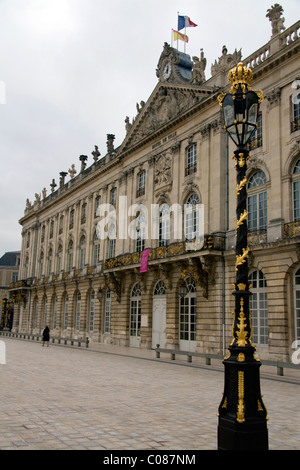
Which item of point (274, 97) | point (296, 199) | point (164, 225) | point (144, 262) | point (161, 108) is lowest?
point (144, 262)

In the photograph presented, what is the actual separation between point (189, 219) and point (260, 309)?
698cm

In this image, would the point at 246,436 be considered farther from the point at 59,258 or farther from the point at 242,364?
the point at 59,258

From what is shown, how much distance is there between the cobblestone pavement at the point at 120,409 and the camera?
5.88 metres

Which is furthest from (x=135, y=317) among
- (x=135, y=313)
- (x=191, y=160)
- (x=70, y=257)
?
(x=70, y=257)

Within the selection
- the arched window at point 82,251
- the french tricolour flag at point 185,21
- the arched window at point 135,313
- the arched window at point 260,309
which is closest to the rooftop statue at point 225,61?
the french tricolour flag at point 185,21

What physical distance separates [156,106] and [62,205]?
1943 cm

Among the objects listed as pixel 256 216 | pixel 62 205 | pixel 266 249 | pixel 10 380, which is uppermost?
pixel 62 205

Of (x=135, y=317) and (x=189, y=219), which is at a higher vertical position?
(x=189, y=219)

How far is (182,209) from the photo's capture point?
82.3 feet

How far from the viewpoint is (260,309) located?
755 inches

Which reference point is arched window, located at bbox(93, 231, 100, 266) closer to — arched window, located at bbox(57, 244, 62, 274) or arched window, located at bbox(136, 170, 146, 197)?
arched window, located at bbox(136, 170, 146, 197)

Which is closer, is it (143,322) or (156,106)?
(143,322)
